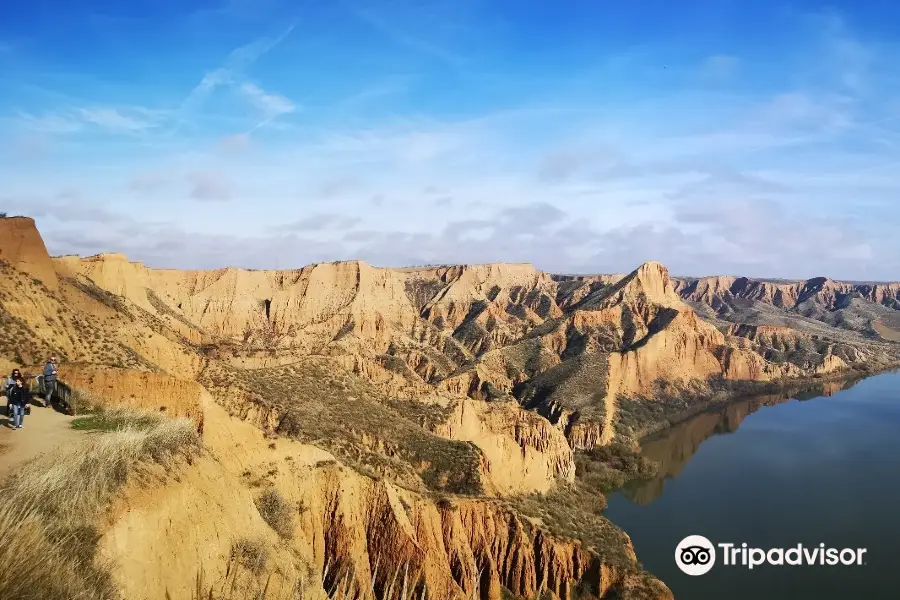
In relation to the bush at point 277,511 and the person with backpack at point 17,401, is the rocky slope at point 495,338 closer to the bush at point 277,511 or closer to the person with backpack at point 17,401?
the bush at point 277,511

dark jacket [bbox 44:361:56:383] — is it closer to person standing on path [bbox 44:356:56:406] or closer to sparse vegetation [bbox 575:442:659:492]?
person standing on path [bbox 44:356:56:406]

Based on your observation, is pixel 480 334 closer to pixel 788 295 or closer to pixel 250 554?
pixel 250 554

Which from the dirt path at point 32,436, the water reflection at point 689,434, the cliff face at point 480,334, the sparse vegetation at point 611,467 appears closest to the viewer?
the dirt path at point 32,436

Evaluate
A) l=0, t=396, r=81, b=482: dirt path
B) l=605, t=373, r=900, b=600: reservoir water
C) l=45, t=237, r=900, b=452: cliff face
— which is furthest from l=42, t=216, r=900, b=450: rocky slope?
l=0, t=396, r=81, b=482: dirt path

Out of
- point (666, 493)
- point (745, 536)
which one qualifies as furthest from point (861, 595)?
point (666, 493)

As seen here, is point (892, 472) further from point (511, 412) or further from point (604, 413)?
point (511, 412)

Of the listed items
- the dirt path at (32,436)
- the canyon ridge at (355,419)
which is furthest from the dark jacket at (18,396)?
the canyon ridge at (355,419)
